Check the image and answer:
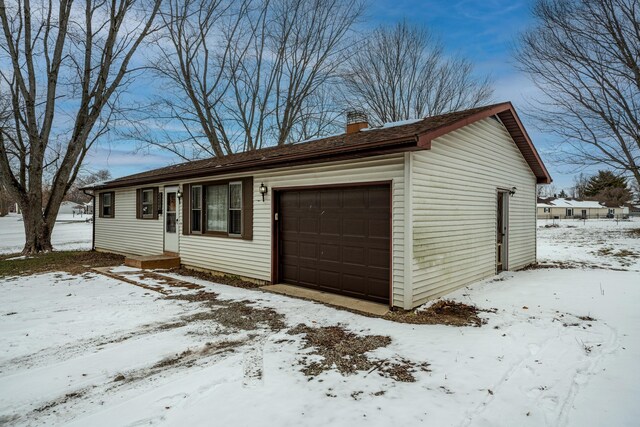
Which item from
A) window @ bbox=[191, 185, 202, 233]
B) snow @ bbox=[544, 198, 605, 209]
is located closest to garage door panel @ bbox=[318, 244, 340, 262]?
window @ bbox=[191, 185, 202, 233]

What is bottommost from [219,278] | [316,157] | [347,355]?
[219,278]

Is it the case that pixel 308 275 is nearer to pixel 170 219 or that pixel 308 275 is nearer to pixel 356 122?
pixel 356 122

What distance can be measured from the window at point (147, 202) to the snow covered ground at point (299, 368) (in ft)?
17.0

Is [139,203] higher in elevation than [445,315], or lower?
higher

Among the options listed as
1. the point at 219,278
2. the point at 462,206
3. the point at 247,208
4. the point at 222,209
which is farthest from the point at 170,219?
the point at 462,206

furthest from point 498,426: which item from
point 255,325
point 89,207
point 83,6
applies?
point 89,207

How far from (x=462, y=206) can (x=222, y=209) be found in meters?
5.69

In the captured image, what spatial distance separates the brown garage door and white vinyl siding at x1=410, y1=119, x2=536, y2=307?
1.98 ft

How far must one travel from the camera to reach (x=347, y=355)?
3855 millimetres

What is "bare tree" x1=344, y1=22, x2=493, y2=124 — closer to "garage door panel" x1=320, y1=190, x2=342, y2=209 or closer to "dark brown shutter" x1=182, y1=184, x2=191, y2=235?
"dark brown shutter" x1=182, y1=184, x2=191, y2=235

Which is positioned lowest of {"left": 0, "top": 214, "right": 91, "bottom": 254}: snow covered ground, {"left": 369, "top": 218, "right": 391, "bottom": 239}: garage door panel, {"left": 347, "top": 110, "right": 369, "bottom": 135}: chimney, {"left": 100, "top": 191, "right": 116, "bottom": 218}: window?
{"left": 0, "top": 214, "right": 91, "bottom": 254}: snow covered ground

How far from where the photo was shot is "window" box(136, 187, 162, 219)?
11027 millimetres

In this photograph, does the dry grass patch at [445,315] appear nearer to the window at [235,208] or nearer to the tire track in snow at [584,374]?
the tire track in snow at [584,374]

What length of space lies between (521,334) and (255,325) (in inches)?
139
